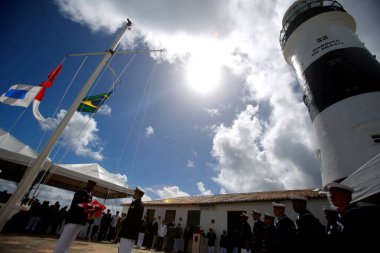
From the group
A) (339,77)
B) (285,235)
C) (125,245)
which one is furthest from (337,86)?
(125,245)

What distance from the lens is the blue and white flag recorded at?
18.8 ft

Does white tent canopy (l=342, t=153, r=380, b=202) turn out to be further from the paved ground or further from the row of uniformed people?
the paved ground

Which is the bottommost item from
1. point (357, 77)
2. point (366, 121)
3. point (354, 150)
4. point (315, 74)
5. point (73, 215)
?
point (73, 215)

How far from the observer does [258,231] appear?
6465 millimetres

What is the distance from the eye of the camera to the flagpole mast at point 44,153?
3782 millimetres

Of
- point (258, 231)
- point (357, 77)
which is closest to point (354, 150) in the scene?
point (357, 77)

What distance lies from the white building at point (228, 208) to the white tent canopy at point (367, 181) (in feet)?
29.2

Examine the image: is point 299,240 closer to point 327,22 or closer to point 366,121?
point 366,121

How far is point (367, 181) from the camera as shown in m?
3.29

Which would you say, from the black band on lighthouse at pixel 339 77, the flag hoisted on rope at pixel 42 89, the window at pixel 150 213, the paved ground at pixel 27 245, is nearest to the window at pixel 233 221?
the black band on lighthouse at pixel 339 77

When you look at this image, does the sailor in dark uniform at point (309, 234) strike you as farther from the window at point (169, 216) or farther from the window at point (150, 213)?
the window at point (150, 213)

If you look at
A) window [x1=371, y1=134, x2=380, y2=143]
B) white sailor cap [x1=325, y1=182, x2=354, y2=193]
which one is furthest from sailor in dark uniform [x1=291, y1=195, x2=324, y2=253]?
window [x1=371, y1=134, x2=380, y2=143]

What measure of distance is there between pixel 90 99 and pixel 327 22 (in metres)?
12.1

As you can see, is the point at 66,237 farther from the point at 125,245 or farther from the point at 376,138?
the point at 376,138
